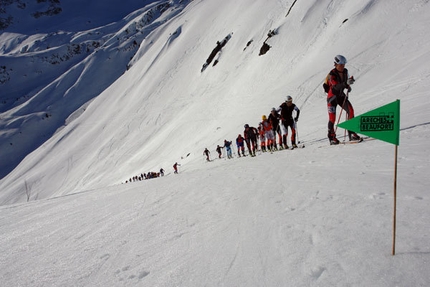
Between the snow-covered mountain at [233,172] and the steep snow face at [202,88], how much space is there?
246 mm

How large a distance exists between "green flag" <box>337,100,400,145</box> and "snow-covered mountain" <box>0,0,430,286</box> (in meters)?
0.86

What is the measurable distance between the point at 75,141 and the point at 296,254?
64559mm

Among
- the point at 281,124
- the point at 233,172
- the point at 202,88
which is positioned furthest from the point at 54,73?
the point at 233,172

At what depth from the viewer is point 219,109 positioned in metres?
34.7

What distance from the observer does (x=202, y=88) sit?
4638 cm

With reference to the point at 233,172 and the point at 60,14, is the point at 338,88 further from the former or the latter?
the point at 60,14

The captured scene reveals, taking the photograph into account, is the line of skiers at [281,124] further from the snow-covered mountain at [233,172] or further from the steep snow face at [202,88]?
the steep snow face at [202,88]

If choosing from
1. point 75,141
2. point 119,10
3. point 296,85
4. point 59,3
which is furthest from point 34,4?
point 296,85

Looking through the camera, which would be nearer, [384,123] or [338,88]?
[384,123]

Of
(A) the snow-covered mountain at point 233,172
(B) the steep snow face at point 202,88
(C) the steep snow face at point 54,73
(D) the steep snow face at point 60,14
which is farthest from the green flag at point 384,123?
(D) the steep snow face at point 60,14

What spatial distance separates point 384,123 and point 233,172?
4.86 metres

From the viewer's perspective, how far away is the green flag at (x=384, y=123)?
210cm

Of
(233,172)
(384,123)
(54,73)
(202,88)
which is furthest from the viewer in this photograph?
(54,73)

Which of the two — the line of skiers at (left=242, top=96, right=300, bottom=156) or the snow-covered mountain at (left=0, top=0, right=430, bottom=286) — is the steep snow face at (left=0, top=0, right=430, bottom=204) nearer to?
the snow-covered mountain at (left=0, top=0, right=430, bottom=286)
